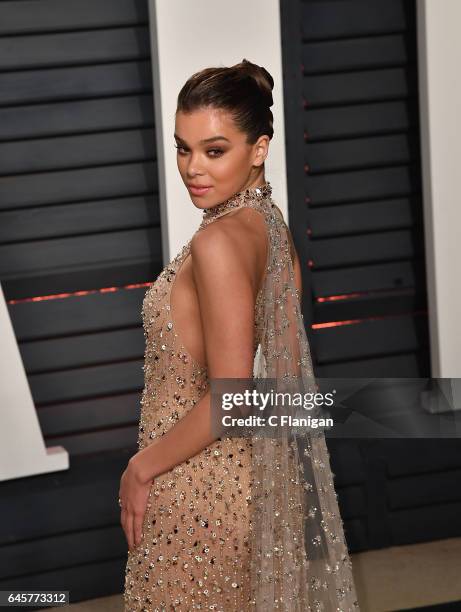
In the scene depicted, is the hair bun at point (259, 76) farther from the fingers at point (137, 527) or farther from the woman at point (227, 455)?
the fingers at point (137, 527)

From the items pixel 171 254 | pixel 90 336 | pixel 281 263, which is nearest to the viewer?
pixel 281 263

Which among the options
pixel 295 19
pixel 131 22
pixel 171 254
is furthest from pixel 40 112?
pixel 295 19

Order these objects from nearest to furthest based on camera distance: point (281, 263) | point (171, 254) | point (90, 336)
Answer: point (281, 263), point (171, 254), point (90, 336)

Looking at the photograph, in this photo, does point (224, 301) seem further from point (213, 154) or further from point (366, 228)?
point (366, 228)

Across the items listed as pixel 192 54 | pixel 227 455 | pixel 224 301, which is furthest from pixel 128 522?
pixel 192 54

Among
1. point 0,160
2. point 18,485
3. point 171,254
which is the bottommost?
point 18,485

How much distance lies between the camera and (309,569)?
1.95 meters

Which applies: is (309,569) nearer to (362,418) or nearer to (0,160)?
(362,418)

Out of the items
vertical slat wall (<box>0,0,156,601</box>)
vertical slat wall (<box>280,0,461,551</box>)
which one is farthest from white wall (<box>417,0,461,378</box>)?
vertical slat wall (<box>0,0,156,601</box>)

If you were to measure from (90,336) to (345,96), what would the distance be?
4.76 ft

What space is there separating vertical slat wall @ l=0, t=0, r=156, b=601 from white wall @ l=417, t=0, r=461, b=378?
1.11 m

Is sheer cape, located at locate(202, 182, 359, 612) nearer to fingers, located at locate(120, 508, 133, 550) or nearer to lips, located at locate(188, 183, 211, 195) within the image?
lips, located at locate(188, 183, 211, 195)

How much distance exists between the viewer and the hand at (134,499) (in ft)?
6.16

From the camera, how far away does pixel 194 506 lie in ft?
6.34
